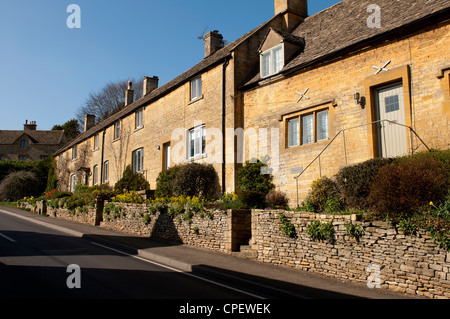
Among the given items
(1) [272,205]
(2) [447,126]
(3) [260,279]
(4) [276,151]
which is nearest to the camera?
(3) [260,279]

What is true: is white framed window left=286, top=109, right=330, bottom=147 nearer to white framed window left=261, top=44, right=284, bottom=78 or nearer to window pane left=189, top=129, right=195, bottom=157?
white framed window left=261, top=44, right=284, bottom=78

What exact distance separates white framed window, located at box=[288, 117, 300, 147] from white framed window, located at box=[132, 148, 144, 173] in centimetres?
1286

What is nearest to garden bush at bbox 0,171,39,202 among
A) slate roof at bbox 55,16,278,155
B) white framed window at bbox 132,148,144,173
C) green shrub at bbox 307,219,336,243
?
slate roof at bbox 55,16,278,155

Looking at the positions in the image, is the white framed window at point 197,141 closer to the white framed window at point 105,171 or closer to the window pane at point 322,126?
the window pane at point 322,126

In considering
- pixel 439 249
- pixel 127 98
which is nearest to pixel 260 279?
pixel 439 249

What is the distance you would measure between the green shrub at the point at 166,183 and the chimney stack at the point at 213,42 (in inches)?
318

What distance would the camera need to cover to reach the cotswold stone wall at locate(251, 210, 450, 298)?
7.01m

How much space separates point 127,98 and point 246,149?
70.1ft

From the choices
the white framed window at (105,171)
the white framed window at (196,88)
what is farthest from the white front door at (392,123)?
the white framed window at (105,171)

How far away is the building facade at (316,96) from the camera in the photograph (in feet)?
35.9

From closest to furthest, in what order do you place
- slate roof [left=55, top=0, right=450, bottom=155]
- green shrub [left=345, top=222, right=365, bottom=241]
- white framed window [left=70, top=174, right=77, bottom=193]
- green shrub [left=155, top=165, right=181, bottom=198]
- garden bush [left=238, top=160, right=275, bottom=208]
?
1. green shrub [left=345, top=222, right=365, bottom=241]
2. slate roof [left=55, top=0, right=450, bottom=155]
3. garden bush [left=238, top=160, right=275, bottom=208]
4. green shrub [left=155, top=165, right=181, bottom=198]
5. white framed window [left=70, top=174, right=77, bottom=193]

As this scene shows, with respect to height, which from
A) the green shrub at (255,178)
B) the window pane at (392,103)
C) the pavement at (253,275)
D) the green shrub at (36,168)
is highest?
the green shrub at (36,168)

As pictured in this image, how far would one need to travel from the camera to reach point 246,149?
54.4 ft
